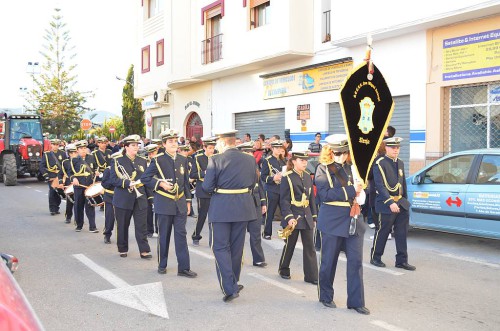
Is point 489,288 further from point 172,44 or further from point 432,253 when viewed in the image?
point 172,44

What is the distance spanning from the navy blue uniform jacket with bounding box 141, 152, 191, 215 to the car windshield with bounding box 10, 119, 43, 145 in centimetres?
1729

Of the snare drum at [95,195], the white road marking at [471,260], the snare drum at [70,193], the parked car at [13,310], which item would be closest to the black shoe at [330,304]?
the white road marking at [471,260]

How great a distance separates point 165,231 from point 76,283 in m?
1.28

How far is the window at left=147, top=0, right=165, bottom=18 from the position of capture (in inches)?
1068

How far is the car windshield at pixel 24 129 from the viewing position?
73.3ft

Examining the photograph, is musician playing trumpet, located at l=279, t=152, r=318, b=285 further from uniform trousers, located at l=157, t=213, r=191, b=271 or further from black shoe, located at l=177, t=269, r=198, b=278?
uniform trousers, located at l=157, t=213, r=191, b=271

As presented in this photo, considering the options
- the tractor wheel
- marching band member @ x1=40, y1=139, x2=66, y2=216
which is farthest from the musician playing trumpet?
the tractor wheel

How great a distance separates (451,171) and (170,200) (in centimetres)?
481

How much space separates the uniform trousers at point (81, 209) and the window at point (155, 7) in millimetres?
17984

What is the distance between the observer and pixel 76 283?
6492 mm

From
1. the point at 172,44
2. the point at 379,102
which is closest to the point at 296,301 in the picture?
the point at 379,102

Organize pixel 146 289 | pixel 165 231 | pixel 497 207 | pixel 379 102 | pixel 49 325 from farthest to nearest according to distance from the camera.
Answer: pixel 497 207
pixel 165 231
pixel 146 289
pixel 379 102
pixel 49 325

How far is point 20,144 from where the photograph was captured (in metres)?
21.9

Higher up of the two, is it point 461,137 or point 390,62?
point 390,62
